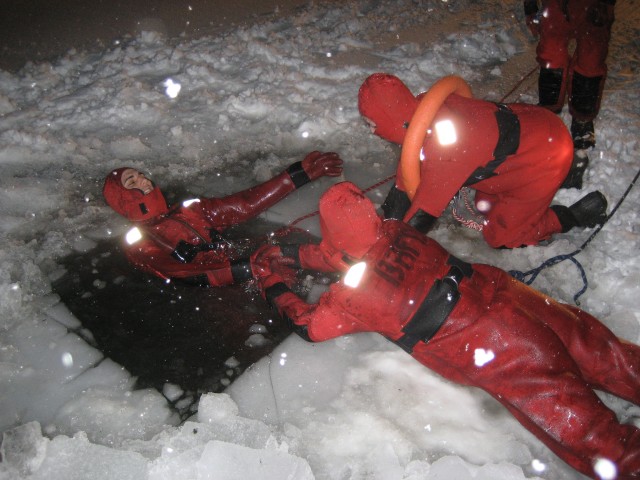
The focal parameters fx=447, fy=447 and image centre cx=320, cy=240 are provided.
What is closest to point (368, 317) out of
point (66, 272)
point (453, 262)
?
point (453, 262)

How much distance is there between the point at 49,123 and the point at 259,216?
2.65 m

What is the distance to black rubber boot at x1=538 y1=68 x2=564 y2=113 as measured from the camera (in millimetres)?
3816

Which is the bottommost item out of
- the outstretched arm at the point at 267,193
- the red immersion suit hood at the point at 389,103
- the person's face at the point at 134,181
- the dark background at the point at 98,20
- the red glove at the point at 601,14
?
→ the outstretched arm at the point at 267,193

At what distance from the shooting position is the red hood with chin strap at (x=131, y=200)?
9.97 feet

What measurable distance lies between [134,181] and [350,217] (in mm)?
1771

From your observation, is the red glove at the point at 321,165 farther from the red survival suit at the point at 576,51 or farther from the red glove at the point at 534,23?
the red glove at the point at 534,23

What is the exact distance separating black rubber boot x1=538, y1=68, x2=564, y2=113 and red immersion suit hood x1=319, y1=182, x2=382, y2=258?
270cm

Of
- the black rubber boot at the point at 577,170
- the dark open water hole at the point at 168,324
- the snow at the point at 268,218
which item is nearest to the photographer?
the snow at the point at 268,218

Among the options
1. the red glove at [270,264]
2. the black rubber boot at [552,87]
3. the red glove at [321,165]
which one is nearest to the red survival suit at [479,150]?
the red glove at [270,264]

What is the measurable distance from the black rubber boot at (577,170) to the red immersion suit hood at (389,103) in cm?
156

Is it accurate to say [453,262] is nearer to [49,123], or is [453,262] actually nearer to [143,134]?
[143,134]

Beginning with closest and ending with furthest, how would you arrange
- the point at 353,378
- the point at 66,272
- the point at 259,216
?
1. the point at 353,378
2. the point at 66,272
3. the point at 259,216

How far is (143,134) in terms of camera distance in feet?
14.7

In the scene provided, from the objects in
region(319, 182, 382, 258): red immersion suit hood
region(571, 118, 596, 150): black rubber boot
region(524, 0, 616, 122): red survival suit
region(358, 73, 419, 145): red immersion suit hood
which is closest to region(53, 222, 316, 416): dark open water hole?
region(319, 182, 382, 258): red immersion suit hood
